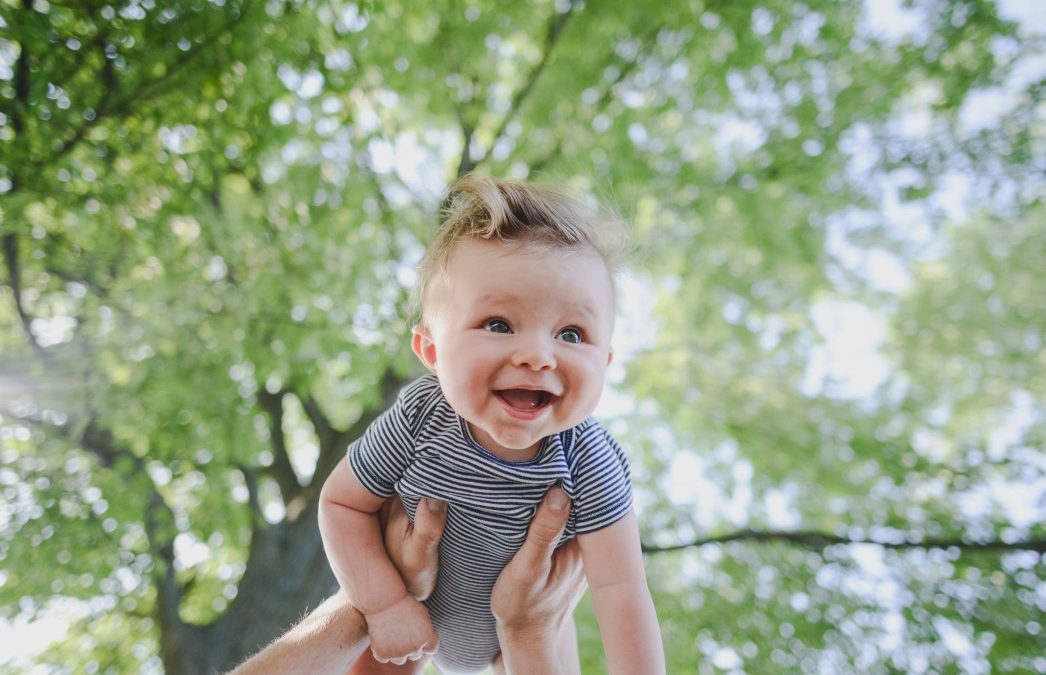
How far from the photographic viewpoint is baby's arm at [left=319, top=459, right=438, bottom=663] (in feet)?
5.36

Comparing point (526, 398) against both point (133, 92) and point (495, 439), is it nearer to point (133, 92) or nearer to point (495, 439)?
point (495, 439)

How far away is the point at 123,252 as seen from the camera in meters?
3.91

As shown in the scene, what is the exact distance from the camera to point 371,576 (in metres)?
1.64

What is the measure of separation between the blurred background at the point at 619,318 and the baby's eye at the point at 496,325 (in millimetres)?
2245

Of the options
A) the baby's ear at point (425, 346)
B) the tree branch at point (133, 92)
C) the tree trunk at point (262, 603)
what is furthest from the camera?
the tree trunk at point (262, 603)

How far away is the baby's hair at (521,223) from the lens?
143 cm

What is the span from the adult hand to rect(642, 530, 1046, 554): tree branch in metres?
2.85

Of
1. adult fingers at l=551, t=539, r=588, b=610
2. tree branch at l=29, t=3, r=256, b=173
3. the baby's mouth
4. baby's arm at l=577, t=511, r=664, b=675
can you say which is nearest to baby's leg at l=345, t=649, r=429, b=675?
adult fingers at l=551, t=539, r=588, b=610

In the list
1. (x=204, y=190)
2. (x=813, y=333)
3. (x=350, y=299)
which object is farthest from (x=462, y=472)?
(x=813, y=333)

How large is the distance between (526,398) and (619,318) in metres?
2.38

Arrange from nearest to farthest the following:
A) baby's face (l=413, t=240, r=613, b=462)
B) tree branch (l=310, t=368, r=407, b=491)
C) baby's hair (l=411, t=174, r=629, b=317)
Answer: baby's face (l=413, t=240, r=613, b=462) → baby's hair (l=411, t=174, r=629, b=317) → tree branch (l=310, t=368, r=407, b=491)

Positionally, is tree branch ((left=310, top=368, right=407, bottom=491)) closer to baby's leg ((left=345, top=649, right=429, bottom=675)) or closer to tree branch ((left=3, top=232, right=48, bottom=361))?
tree branch ((left=3, top=232, right=48, bottom=361))

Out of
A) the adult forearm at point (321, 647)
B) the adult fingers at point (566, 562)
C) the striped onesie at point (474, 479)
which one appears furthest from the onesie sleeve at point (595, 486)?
the adult forearm at point (321, 647)

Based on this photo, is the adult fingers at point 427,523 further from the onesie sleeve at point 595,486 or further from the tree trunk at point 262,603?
the tree trunk at point 262,603
